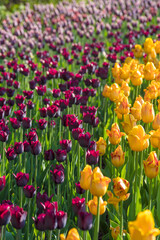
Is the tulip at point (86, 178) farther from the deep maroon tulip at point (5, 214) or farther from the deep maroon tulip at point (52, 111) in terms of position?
the deep maroon tulip at point (52, 111)

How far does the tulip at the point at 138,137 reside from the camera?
223 cm

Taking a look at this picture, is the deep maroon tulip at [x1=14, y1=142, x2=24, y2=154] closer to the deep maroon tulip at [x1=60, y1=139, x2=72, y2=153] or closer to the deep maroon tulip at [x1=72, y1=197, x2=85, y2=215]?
the deep maroon tulip at [x1=60, y1=139, x2=72, y2=153]

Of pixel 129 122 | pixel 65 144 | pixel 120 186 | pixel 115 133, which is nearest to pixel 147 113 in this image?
pixel 129 122

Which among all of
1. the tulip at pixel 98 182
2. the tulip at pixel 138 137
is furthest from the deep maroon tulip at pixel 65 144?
the tulip at pixel 98 182

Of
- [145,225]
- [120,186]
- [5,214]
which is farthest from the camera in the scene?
[120,186]

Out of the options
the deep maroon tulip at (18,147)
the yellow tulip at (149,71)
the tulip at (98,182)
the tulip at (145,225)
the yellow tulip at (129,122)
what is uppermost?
the yellow tulip at (149,71)

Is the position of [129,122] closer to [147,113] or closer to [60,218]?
[147,113]

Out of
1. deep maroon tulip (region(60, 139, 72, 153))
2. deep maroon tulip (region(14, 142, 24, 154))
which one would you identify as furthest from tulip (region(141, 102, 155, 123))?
deep maroon tulip (region(14, 142, 24, 154))

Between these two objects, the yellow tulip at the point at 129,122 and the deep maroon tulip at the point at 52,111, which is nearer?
the yellow tulip at the point at 129,122

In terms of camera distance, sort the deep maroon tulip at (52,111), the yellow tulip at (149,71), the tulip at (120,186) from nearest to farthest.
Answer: the tulip at (120,186), the deep maroon tulip at (52,111), the yellow tulip at (149,71)

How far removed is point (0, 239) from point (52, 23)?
9288 mm

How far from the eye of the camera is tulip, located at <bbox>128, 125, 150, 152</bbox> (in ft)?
7.33

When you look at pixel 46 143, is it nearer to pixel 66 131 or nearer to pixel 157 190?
pixel 66 131

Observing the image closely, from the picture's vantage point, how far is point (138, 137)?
7.37ft
